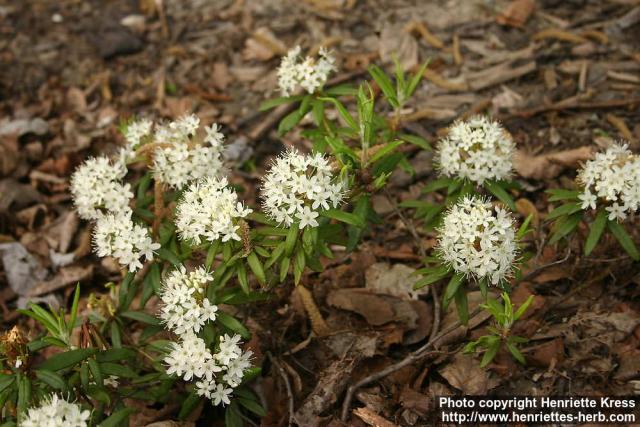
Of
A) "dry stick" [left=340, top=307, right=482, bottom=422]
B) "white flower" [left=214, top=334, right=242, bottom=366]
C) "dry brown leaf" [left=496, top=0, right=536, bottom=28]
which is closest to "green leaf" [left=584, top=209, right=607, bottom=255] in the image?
"dry stick" [left=340, top=307, right=482, bottom=422]

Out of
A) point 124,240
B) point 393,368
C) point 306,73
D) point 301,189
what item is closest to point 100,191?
point 124,240

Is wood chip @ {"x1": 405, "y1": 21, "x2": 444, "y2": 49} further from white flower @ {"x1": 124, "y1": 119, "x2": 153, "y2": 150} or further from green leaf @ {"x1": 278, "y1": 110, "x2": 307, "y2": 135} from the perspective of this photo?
white flower @ {"x1": 124, "y1": 119, "x2": 153, "y2": 150}

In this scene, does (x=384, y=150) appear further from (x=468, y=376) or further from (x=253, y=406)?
(x=253, y=406)

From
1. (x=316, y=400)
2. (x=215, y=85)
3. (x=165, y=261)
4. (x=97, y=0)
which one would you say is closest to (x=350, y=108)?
(x=215, y=85)

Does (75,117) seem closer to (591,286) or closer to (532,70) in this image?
(532,70)

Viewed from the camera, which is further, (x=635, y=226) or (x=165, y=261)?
(x=635, y=226)

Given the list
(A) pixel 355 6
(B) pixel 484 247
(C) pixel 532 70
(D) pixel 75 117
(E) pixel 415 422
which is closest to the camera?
(B) pixel 484 247
